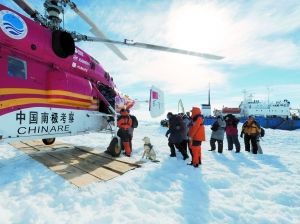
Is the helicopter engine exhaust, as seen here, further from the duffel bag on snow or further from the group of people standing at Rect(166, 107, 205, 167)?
the group of people standing at Rect(166, 107, 205, 167)

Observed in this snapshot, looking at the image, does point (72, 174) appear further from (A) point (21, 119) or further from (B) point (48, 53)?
(B) point (48, 53)

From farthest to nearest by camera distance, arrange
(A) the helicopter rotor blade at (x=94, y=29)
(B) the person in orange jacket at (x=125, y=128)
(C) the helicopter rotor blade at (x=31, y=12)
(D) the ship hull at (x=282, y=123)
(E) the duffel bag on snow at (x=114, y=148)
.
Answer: (D) the ship hull at (x=282, y=123), (B) the person in orange jacket at (x=125, y=128), (E) the duffel bag on snow at (x=114, y=148), (A) the helicopter rotor blade at (x=94, y=29), (C) the helicopter rotor blade at (x=31, y=12)

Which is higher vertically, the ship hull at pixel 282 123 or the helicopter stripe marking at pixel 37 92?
the helicopter stripe marking at pixel 37 92

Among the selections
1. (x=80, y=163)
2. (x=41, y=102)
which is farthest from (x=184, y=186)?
(x=41, y=102)

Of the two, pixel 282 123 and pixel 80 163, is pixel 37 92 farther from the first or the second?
pixel 282 123

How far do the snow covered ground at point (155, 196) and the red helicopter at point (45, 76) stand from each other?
1.26 meters

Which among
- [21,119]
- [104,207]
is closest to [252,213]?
[104,207]

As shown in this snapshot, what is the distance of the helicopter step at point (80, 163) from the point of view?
5754 millimetres

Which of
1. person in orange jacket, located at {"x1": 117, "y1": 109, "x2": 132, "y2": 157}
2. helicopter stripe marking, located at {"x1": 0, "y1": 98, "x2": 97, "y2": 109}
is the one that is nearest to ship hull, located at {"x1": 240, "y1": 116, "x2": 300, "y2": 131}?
person in orange jacket, located at {"x1": 117, "y1": 109, "x2": 132, "y2": 157}

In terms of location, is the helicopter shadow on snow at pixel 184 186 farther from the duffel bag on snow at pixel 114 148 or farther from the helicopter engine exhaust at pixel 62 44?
the helicopter engine exhaust at pixel 62 44

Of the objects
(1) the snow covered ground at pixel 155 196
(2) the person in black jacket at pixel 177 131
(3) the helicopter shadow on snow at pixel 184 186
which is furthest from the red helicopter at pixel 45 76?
(3) the helicopter shadow on snow at pixel 184 186

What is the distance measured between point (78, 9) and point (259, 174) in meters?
6.90

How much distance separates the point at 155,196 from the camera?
4836 mm

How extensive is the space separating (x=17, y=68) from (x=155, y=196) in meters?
4.29
